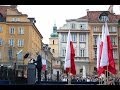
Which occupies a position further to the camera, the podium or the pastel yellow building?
the pastel yellow building

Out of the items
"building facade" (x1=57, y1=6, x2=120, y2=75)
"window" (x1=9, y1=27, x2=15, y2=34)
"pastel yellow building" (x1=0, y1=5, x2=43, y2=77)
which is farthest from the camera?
"building facade" (x1=57, y1=6, x2=120, y2=75)

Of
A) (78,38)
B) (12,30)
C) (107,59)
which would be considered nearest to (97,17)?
(78,38)

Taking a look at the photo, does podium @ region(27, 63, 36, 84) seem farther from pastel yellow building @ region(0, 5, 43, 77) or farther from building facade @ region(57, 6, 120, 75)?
building facade @ region(57, 6, 120, 75)

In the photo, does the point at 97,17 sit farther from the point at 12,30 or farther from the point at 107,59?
the point at 107,59

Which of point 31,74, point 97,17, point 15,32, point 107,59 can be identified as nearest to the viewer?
point 31,74

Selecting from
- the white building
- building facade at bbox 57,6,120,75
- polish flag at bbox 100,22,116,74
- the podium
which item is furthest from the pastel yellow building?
the podium

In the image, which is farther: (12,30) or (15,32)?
(15,32)

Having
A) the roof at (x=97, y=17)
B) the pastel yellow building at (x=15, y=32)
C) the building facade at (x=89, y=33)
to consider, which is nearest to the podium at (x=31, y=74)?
the pastel yellow building at (x=15, y=32)

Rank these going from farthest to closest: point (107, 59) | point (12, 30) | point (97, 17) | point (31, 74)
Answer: point (97, 17), point (12, 30), point (107, 59), point (31, 74)

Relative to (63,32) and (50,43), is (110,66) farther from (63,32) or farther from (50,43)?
(50,43)

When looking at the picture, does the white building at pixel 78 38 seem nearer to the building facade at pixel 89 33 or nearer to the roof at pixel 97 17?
the building facade at pixel 89 33
